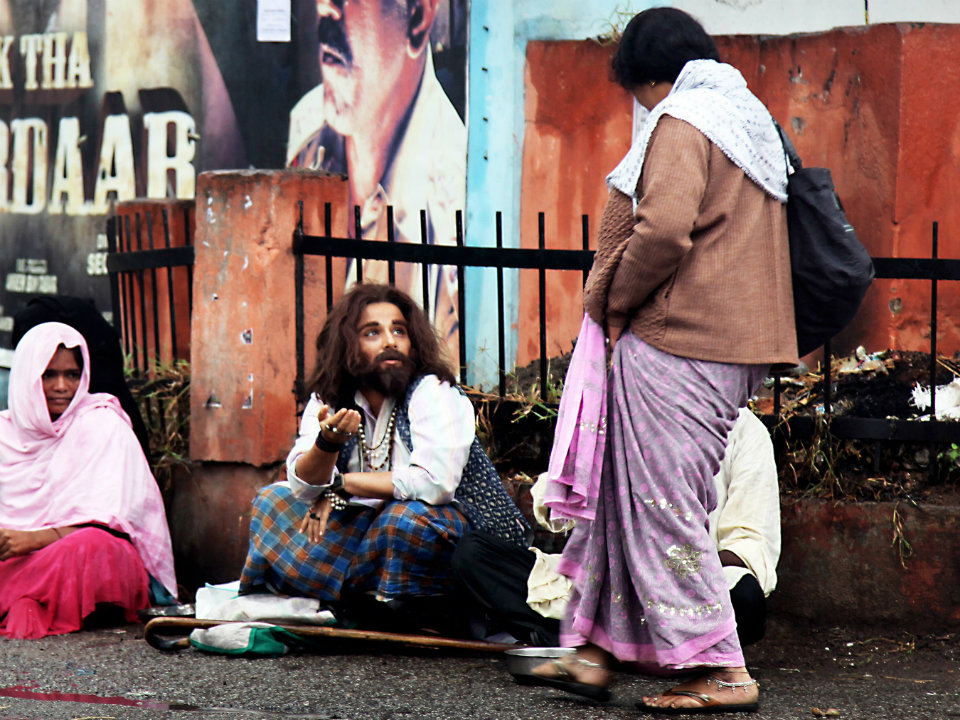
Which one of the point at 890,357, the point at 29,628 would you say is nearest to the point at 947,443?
the point at 890,357

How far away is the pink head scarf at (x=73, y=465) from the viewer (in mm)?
5004

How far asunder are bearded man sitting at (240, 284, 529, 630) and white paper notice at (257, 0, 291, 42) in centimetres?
390

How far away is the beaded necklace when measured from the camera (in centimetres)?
433

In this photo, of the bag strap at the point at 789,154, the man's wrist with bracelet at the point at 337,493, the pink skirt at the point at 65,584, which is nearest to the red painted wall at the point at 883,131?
the bag strap at the point at 789,154

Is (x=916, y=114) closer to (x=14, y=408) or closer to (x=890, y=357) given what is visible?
(x=890, y=357)

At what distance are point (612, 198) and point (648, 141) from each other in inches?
7.6

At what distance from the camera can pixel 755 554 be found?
3.96 m

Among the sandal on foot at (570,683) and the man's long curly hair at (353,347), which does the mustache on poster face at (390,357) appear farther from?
the sandal on foot at (570,683)

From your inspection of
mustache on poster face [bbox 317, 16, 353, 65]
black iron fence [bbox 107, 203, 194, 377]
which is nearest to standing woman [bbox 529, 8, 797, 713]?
black iron fence [bbox 107, 203, 194, 377]

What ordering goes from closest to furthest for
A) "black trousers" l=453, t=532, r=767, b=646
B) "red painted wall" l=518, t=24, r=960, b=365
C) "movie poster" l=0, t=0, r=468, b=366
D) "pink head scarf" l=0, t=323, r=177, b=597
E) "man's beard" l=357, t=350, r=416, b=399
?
"black trousers" l=453, t=532, r=767, b=646
"man's beard" l=357, t=350, r=416, b=399
"pink head scarf" l=0, t=323, r=177, b=597
"red painted wall" l=518, t=24, r=960, b=365
"movie poster" l=0, t=0, r=468, b=366

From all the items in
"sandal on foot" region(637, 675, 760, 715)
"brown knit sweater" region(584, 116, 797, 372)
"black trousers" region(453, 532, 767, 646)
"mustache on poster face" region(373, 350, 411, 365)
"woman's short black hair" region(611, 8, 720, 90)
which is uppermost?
"woman's short black hair" region(611, 8, 720, 90)

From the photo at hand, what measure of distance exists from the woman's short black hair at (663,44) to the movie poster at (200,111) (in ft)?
12.6

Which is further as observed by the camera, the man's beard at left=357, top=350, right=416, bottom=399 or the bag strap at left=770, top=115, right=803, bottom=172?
the man's beard at left=357, top=350, right=416, bottom=399

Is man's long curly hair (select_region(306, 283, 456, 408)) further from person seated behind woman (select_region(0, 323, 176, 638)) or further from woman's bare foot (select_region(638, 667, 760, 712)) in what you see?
woman's bare foot (select_region(638, 667, 760, 712))
